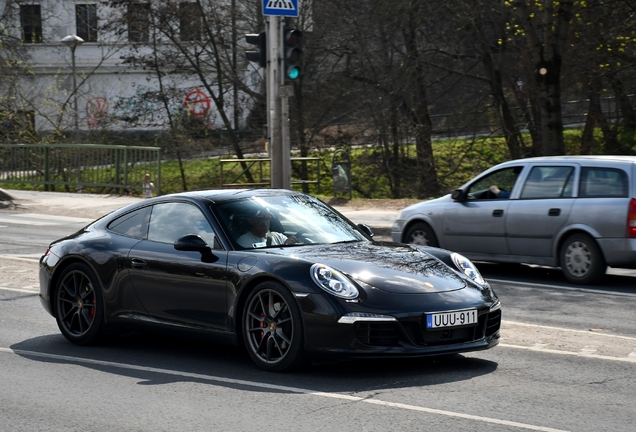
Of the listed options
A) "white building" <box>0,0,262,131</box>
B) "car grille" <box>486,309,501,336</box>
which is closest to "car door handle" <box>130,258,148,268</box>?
"car grille" <box>486,309,501,336</box>

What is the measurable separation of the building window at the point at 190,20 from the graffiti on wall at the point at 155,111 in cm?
269

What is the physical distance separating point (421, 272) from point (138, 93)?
30474mm

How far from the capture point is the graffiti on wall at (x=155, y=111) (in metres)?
34.8

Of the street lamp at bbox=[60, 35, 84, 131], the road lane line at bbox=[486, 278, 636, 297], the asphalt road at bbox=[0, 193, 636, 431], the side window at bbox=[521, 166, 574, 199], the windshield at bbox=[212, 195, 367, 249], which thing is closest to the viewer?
the asphalt road at bbox=[0, 193, 636, 431]

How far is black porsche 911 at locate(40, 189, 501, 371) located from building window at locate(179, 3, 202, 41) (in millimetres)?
24985

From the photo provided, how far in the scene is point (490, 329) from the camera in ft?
23.8

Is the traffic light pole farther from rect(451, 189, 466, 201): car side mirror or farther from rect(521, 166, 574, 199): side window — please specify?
rect(521, 166, 574, 199): side window

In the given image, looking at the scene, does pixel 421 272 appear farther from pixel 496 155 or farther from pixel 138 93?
pixel 138 93

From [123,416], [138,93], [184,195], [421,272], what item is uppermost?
[138,93]

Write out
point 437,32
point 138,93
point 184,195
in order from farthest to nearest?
point 138,93
point 437,32
point 184,195

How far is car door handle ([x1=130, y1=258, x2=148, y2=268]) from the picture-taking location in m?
7.95

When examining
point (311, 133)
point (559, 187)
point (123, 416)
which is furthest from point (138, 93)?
point (123, 416)

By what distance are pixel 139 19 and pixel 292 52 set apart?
1769 cm

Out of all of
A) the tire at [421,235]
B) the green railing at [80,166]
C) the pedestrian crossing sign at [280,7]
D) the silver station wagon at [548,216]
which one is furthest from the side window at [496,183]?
the green railing at [80,166]
